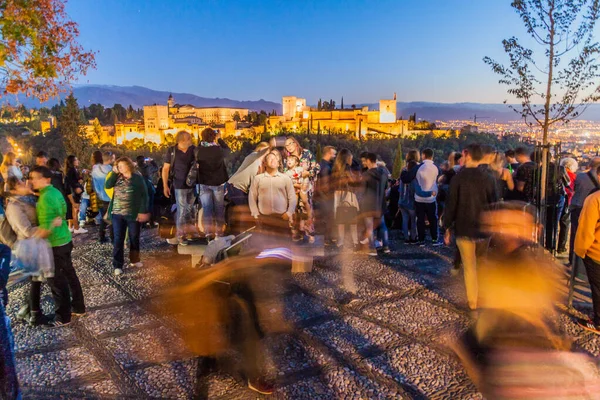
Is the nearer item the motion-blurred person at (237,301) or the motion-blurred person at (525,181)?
the motion-blurred person at (237,301)

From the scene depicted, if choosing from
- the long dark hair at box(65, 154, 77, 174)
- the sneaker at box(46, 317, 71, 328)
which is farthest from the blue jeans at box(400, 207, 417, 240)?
the long dark hair at box(65, 154, 77, 174)

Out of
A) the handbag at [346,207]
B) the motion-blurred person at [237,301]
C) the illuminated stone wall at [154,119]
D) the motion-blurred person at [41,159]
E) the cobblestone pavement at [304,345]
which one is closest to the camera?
the motion-blurred person at [237,301]

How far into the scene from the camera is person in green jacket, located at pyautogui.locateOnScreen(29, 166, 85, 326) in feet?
14.3

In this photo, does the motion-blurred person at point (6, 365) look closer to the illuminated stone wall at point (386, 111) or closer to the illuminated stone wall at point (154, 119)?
the illuminated stone wall at point (154, 119)

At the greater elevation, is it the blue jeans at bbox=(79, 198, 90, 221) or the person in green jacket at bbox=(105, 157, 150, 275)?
the person in green jacket at bbox=(105, 157, 150, 275)

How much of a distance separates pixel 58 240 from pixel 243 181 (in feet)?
8.17

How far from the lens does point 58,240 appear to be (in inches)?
176

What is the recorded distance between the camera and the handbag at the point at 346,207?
6895mm

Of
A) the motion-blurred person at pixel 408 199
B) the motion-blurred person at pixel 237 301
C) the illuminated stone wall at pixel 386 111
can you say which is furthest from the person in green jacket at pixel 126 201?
the illuminated stone wall at pixel 386 111

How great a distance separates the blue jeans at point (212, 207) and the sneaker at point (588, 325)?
4.33 meters

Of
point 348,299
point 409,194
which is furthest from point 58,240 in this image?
point 409,194

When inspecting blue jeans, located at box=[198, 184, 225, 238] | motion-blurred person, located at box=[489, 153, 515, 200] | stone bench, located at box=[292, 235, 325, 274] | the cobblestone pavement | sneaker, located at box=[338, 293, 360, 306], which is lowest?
the cobblestone pavement

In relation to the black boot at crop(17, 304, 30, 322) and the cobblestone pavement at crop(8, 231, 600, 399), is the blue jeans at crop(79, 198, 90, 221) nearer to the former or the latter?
the cobblestone pavement at crop(8, 231, 600, 399)

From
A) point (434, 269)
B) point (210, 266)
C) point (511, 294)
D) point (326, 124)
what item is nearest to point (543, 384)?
point (511, 294)
